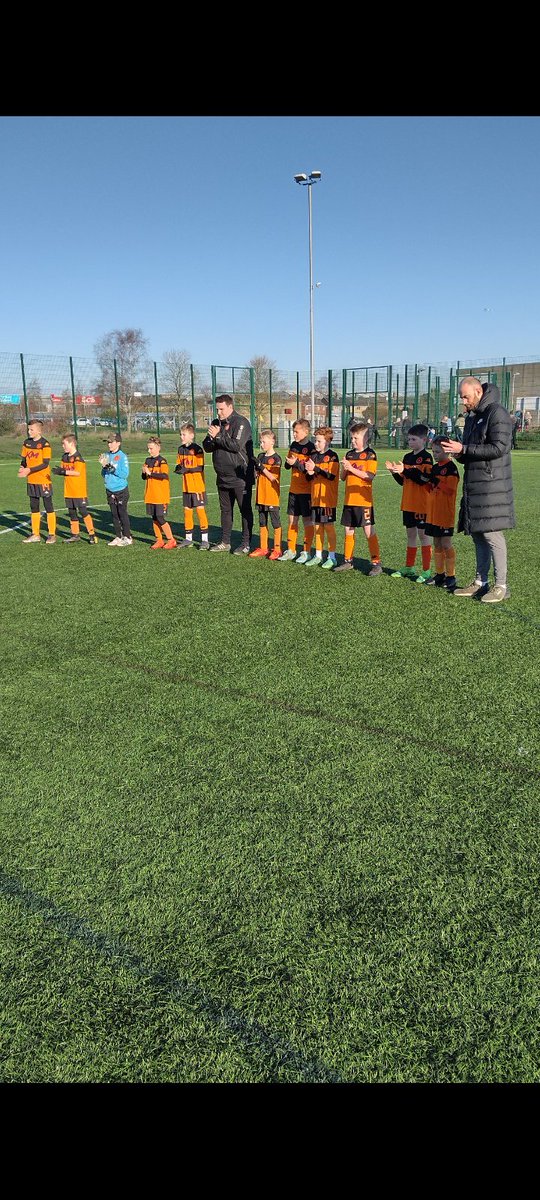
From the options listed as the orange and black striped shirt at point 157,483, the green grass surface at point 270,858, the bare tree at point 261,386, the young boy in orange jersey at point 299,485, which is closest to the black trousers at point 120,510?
the orange and black striped shirt at point 157,483

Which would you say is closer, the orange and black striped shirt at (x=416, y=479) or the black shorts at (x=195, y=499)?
the orange and black striped shirt at (x=416, y=479)

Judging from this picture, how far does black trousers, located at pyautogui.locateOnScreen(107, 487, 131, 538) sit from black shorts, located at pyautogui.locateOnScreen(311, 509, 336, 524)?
9.21ft

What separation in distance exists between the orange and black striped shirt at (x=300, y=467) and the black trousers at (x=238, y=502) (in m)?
0.72

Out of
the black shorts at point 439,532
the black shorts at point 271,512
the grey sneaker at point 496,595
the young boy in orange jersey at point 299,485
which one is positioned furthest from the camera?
the black shorts at point 271,512

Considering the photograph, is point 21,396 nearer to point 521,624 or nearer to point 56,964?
point 521,624

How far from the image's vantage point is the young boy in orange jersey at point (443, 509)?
669 cm

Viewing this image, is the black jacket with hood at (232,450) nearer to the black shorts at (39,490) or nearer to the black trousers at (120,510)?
the black trousers at (120,510)

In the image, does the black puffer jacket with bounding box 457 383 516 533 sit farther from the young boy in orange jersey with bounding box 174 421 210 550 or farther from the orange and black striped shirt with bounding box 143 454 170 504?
the orange and black striped shirt with bounding box 143 454 170 504

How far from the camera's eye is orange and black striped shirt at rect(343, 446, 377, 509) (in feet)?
23.7

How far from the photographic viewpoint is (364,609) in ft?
20.2

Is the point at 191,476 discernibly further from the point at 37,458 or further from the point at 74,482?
the point at 37,458
